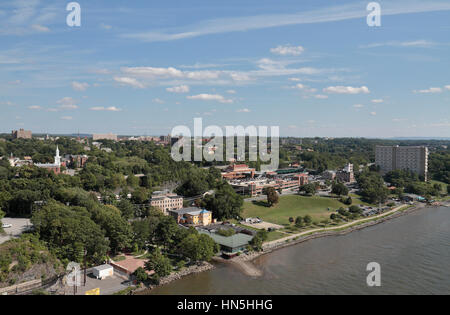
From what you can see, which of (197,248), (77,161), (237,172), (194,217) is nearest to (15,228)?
(197,248)

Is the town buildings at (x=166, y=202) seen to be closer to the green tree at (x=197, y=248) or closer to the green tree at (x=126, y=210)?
the green tree at (x=126, y=210)

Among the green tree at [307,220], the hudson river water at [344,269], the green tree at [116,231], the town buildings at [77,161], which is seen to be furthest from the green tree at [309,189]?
the town buildings at [77,161]

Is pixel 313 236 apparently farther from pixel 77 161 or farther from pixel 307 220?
pixel 77 161

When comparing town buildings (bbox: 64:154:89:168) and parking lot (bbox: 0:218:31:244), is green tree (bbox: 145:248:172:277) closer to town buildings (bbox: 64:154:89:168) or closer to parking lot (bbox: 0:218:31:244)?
parking lot (bbox: 0:218:31:244)

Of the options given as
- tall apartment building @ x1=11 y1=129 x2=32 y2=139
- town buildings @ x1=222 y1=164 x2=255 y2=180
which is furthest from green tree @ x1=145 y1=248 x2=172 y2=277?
tall apartment building @ x1=11 y1=129 x2=32 y2=139

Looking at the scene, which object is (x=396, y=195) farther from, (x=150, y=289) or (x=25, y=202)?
(x=25, y=202)
